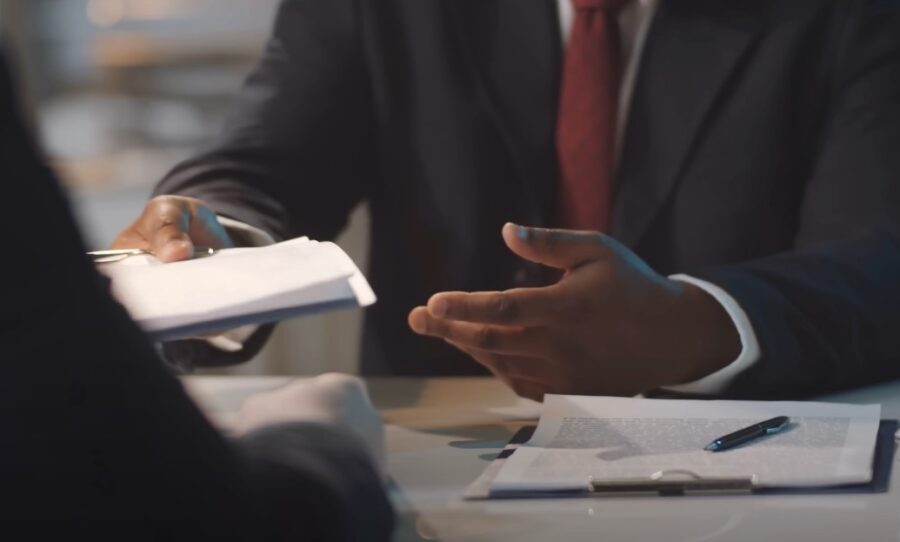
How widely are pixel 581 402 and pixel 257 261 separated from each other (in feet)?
0.93

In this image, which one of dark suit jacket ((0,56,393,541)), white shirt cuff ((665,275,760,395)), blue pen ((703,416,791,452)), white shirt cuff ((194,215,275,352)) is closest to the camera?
dark suit jacket ((0,56,393,541))

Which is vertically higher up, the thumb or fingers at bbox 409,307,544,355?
the thumb

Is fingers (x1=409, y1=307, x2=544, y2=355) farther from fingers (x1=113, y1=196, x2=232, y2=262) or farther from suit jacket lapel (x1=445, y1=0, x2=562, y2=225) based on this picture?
suit jacket lapel (x1=445, y1=0, x2=562, y2=225)

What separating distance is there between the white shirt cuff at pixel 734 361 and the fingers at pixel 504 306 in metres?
0.15

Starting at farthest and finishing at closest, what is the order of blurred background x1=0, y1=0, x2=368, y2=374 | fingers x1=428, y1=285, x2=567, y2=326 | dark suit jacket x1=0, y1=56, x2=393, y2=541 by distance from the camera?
1. blurred background x1=0, y1=0, x2=368, y2=374
2. fingers x1=428, y1=285, x2=567, y2=326
3. dark suit jacket x1=0, y1=56, x2=393, y2=541

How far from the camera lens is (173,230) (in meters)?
0.98

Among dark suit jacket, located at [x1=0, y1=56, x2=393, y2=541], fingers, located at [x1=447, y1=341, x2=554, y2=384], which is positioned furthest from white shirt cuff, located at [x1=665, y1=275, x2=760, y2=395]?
dark suit jacket, located at [x1=0, y1=56, x2=393, y2=541]

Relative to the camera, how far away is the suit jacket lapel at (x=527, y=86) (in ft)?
4.65

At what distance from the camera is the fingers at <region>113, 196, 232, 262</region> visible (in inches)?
36.3

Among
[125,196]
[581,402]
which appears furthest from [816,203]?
[125,196]

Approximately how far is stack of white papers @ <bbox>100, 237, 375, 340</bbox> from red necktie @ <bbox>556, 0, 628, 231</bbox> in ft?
2.07

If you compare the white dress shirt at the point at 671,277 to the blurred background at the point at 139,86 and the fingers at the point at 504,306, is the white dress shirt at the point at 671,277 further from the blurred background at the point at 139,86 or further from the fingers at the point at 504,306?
the blurred background at the point at 139,86

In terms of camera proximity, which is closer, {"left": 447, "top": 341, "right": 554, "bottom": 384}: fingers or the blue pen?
the blue pen

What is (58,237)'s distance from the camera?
1.26 ft
